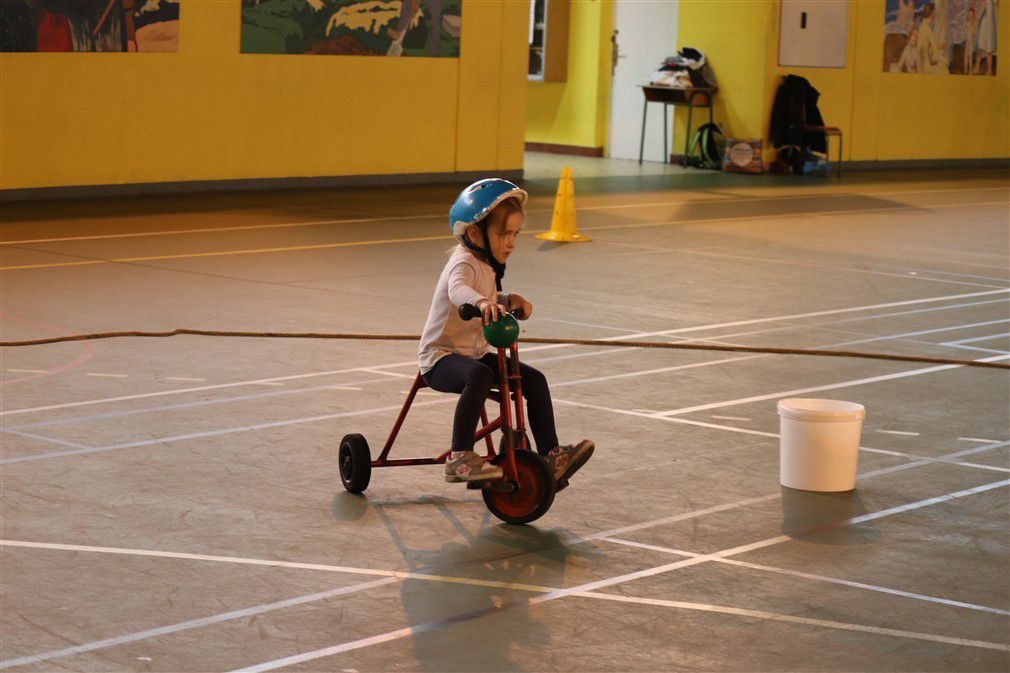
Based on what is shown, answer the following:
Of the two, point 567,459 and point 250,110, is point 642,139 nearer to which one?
point 250,110

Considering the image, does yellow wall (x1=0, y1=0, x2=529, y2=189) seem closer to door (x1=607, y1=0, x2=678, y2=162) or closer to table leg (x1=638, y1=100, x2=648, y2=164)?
table leg (x1=638, y1=100, x2=648, y2=164)

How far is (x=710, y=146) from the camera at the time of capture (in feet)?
86.4

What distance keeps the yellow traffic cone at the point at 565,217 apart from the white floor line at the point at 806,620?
33.7ft

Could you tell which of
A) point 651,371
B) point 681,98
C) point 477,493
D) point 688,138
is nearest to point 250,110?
point 681,98

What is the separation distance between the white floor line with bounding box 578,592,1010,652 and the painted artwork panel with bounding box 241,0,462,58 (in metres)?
14.9

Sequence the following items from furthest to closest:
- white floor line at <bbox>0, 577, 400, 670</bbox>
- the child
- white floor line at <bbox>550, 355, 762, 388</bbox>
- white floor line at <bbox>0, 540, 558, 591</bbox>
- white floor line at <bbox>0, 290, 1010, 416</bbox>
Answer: white floor line at <bbox>550, 355, 762, 388</bbox>
white floor line at <bbox>0, 290, 1010, 416</bbox>
the child
white floor line at <bbox>0, 540, 558, 591</bbox>
white floor line at <bbox>0, 577, 400, 670</bbox>

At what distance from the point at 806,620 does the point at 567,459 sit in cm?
135

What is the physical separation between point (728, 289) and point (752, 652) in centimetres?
803

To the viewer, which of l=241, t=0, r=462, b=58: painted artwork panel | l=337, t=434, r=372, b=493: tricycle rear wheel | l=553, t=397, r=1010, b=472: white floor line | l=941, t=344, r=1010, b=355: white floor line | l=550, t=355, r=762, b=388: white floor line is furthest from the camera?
l=241, t=0, r=462, b=58: painted artwork panel

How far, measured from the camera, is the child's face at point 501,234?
6.10 meters

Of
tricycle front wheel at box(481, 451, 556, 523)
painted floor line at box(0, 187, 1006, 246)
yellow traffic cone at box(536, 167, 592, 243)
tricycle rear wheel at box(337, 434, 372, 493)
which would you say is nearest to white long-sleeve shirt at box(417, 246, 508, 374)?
tricycle rear wheel at box(337, 434, 372, 493)

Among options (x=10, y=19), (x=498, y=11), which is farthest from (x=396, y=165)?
(x=10, y=19)

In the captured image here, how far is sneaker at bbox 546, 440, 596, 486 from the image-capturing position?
6.01 meters

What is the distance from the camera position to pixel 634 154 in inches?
1103
